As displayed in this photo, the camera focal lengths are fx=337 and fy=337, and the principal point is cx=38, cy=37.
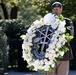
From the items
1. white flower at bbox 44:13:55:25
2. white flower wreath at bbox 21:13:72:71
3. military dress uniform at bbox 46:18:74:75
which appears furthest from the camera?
military dress uniform at bbox 46:18:74:75

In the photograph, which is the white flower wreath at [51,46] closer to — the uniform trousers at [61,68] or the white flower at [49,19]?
the white flower at [49,19]

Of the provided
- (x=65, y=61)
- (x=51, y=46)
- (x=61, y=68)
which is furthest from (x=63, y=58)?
(x=51, y=46)

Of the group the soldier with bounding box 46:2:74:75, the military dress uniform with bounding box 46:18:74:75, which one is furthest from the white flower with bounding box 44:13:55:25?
the military dress uniform with bounding box 46:18:74:75

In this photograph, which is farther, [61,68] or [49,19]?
Result: [61,68]

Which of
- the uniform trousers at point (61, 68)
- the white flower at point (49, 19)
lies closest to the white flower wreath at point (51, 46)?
the white flower at point (49, 19)

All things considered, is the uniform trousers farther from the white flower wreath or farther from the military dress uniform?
the white flower wreath

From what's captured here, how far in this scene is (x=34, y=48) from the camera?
6008mm

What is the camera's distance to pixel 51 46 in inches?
224

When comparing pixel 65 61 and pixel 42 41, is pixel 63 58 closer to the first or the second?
pixel 65 61

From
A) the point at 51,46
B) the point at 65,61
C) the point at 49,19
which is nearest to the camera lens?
the point at 51,46

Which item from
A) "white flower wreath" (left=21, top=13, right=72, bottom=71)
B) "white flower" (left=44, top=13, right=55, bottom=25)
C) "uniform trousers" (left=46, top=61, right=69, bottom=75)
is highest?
"white flower" (left=44, top=13, right=55, bottom=25)

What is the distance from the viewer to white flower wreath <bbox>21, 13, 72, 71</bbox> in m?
5.69

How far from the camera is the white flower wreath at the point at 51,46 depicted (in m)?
5.69

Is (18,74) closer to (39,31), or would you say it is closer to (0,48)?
(0,48)
